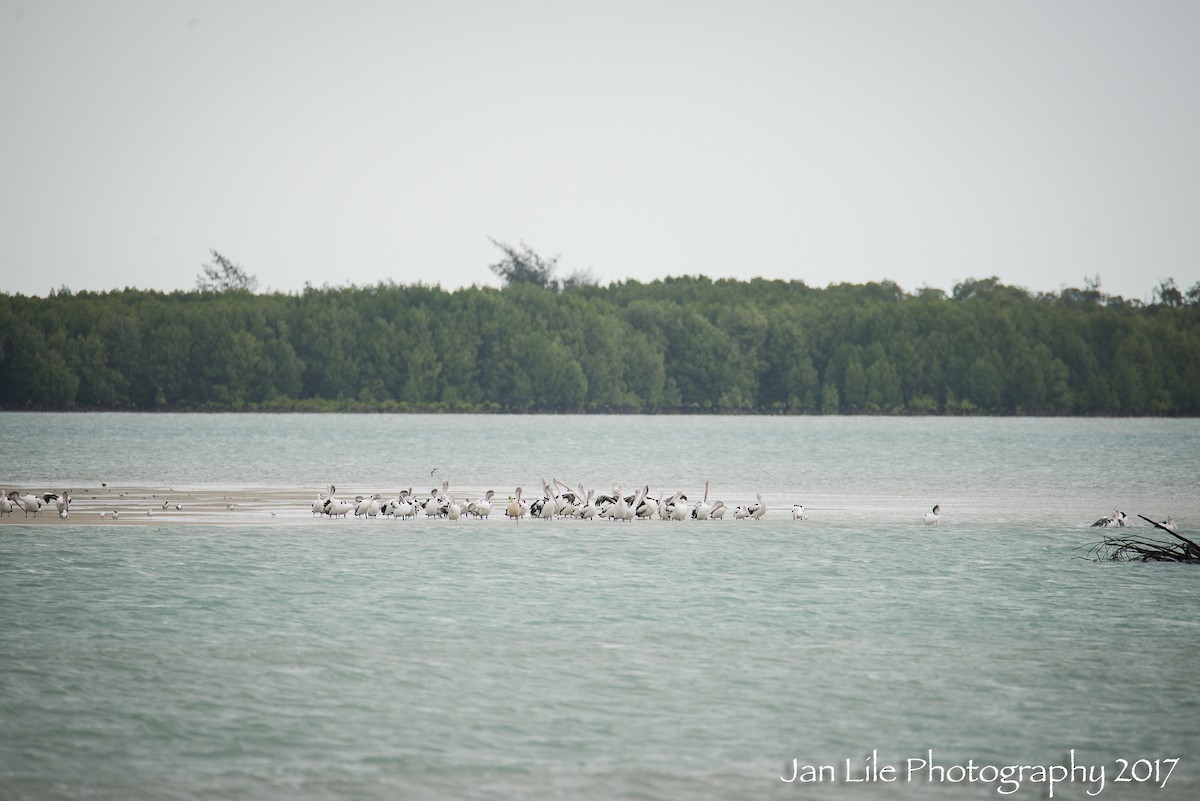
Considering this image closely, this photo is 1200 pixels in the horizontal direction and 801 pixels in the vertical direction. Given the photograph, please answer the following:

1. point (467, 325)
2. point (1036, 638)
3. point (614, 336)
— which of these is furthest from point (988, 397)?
point (1036, 638)

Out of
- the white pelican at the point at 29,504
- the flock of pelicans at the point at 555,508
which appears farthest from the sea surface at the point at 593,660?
the white pelican at the point at 29,504

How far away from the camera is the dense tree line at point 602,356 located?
139 metres

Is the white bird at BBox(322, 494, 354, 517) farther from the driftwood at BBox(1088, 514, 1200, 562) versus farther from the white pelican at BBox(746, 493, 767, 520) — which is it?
the driftwood at BBox(1088, 514, 1200, 562)

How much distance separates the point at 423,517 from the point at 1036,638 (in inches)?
675

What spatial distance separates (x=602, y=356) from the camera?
15100 centimetres

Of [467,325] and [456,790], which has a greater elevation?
[467,325]

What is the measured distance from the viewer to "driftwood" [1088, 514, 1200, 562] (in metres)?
23.0

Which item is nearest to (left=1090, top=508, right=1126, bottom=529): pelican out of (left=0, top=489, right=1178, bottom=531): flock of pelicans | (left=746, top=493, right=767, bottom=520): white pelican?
(left=0, top=489, right=1178, bottom=531): flock of pelicans

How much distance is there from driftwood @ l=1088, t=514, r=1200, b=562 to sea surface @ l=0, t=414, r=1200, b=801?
285mm

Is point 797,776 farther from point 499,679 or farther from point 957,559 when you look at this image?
point 957,559

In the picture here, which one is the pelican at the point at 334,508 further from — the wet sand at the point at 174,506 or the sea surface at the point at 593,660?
the sea surface at the point at 593,660

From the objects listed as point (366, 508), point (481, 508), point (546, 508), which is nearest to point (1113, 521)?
point (546, 508)

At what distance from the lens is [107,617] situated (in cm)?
1750

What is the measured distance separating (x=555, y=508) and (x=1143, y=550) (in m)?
12.5
